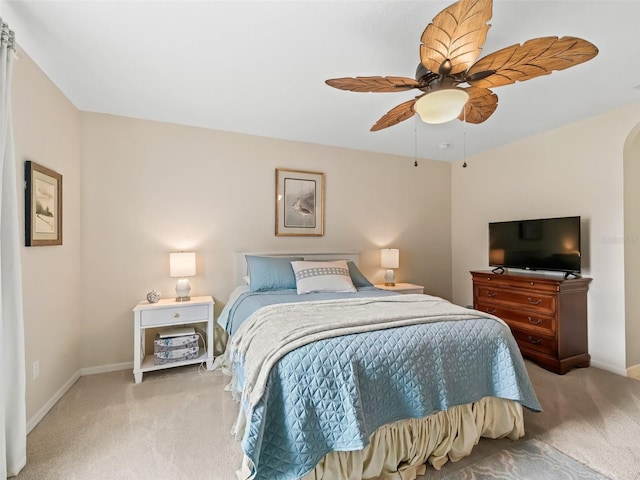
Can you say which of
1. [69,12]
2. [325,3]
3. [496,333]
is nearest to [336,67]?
[325,3]

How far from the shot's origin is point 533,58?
148cm

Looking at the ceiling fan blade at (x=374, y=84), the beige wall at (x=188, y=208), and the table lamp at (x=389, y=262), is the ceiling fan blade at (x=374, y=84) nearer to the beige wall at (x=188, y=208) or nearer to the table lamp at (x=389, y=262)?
the beige wall at (x=188, y=208)

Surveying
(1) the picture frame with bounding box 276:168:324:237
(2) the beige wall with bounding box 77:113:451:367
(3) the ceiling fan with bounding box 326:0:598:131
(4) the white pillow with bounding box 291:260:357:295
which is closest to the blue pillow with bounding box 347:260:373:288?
(4) the white pillow with bounding box 291:260:357:295

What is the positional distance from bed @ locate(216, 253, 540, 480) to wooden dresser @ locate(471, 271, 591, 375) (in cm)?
135

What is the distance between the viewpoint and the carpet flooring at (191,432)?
1.62 m

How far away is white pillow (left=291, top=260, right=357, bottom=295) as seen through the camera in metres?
2.89

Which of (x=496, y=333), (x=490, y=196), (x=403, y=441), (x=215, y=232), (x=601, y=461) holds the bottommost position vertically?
(x=601, y=461)

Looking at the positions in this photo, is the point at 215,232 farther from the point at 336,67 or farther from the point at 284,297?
the point at 336,67

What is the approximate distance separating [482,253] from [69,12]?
4.60 metres

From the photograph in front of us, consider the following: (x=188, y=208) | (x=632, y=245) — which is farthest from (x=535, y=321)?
(x=188, y=208)

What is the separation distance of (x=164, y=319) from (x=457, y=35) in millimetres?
2959

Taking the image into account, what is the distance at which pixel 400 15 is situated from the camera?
1626 millimetres

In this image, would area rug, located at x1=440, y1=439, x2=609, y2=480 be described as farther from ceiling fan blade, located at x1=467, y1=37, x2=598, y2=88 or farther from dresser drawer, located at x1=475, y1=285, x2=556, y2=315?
ceiling fan blade, located at x1=467, y1=37, x2=598, y2=88

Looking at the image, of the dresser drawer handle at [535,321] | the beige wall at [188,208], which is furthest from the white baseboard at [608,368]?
the beige wall at [188,208]
